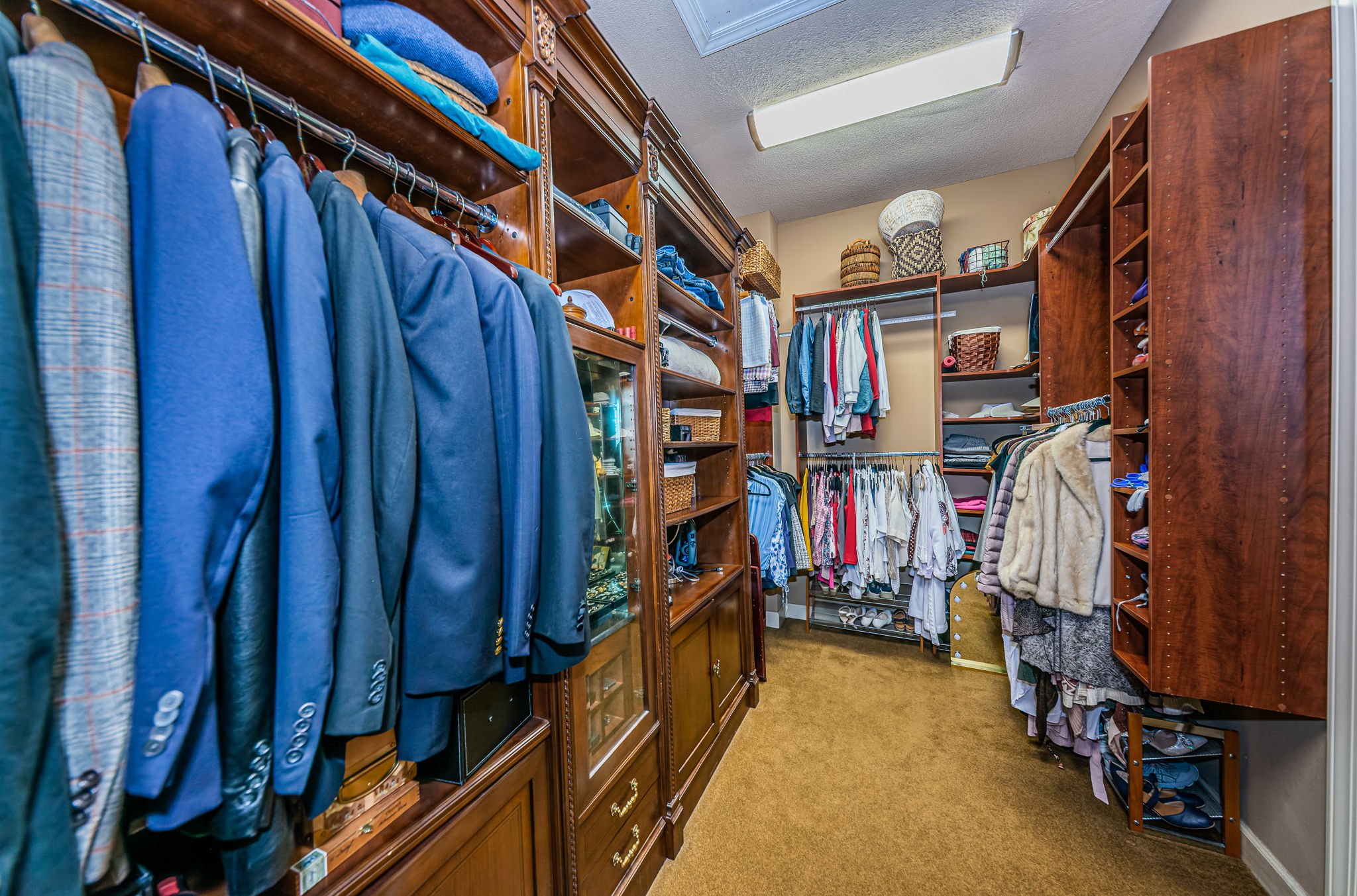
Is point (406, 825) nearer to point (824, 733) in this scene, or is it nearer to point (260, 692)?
point (260, 692)

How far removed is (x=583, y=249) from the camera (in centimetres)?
149

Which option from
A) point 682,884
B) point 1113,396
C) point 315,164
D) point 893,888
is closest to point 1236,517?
point 1113,396

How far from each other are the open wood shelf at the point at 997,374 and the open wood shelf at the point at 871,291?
632 mm

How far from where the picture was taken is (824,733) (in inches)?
88.0

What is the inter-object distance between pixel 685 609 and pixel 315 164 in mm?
1612

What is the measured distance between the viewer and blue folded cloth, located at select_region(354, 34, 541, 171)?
0.79 meters

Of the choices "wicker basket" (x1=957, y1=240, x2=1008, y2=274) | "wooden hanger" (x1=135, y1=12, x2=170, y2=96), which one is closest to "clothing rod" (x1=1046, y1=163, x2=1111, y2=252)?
"wicker basket" (x1=957, y1=240, x2=1008, y2=274)

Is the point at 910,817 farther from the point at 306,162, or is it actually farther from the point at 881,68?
the point at 881,68

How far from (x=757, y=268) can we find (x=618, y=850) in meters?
2.77

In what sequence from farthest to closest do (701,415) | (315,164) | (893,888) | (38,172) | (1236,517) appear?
1. (701,415)
2. (893,888)
3. (1236,517)
4. (315,164)
5. (38,172)

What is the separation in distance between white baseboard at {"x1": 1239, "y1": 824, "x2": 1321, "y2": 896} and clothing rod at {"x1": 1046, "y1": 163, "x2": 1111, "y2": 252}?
7.43ft

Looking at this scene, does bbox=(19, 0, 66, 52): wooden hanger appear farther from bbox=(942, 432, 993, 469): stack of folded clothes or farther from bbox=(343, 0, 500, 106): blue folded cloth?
bbox=(942, 432, 993, 469): stack of folded clothes

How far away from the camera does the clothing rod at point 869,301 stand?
3.18 m

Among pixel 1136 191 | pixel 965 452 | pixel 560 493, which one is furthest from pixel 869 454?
pixel 560 493
